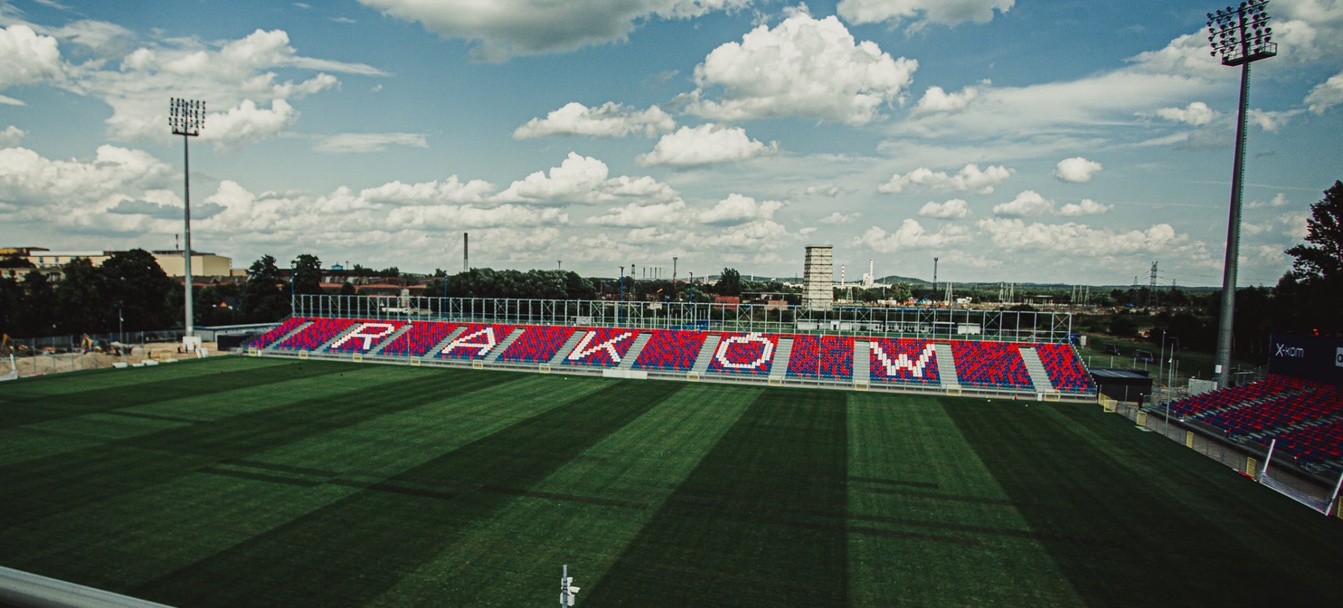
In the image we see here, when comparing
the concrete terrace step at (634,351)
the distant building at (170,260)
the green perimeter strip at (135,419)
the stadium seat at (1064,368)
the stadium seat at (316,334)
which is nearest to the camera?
the green perimeter strip at (135,419)

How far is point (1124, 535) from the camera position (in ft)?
66.3

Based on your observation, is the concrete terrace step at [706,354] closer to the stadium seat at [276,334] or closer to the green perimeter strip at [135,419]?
the green perimeter strip at [135,419]

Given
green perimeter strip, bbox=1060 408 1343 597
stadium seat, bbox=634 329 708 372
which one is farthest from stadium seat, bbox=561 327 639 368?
green perimeter strip, bbox=1060 408 1343 597

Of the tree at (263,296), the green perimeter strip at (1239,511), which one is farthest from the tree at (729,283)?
the green perimeter strip at (1239,511)

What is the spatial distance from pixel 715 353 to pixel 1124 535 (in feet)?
108

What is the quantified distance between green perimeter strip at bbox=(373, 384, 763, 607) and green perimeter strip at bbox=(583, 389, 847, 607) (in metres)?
0.70

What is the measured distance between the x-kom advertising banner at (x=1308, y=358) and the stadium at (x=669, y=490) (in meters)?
0.21

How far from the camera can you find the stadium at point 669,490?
17.0 metres

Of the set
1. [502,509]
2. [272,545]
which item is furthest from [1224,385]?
[272,545]

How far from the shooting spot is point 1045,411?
127 feet

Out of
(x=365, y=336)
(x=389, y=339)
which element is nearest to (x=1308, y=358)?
(x=389, y=339)

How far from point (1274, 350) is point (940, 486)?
86.6 feet

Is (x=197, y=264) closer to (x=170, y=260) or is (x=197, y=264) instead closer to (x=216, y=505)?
(x=170, y=260)

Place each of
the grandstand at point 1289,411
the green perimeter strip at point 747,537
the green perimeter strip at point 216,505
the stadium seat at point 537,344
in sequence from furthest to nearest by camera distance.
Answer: the stadium seat at point 537,344, the grandstand at point 1289,411, the green perimeter strip at point 216,505, the green perimeter strip at point 747,537
